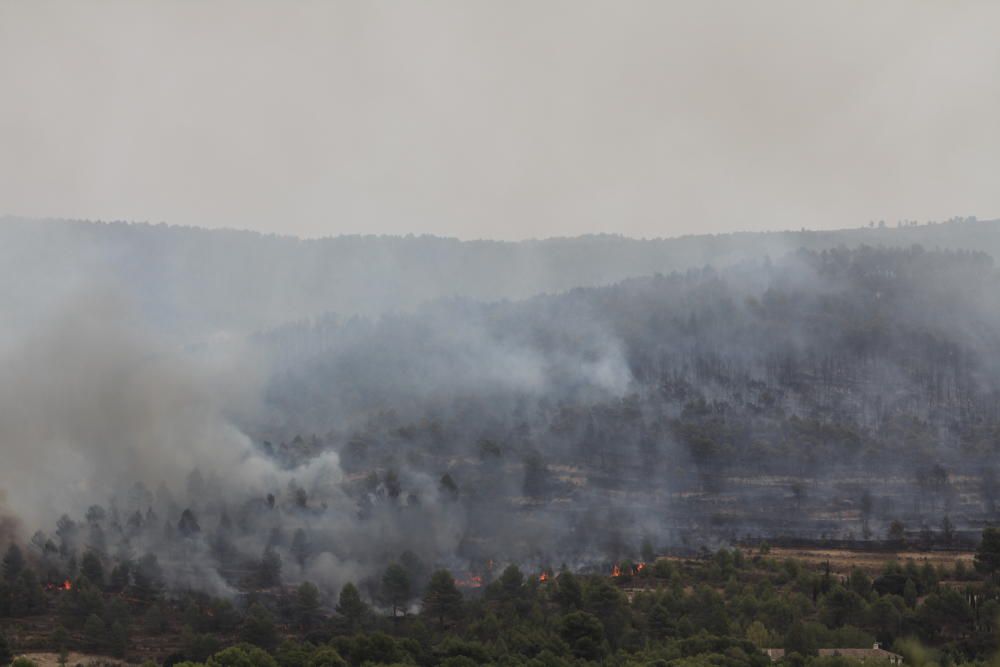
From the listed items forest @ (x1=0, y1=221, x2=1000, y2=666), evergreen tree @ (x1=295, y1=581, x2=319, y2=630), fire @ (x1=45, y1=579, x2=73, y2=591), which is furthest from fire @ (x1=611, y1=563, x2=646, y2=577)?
fire @ (x1=45, y1=579, x2=73, y2=591)

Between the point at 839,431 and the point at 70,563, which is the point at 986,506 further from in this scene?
the point at 70,563

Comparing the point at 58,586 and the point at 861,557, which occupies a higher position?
the point at 58,586

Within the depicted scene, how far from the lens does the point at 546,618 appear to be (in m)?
100

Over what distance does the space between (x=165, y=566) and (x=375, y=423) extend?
73.4m

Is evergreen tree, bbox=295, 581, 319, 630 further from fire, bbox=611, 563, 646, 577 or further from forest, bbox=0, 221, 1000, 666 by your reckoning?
fire, bbox=611, 563, 646, 577

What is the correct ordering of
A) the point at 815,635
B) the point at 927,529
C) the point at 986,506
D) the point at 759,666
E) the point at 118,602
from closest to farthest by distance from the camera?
the point at 759,666
the point at 815,635
the point at 118,602
the point at 927,529
the point at 986,506

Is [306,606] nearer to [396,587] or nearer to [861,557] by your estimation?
[396,587]

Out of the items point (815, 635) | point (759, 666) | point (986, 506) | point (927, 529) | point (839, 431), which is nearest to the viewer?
point (759, 666)

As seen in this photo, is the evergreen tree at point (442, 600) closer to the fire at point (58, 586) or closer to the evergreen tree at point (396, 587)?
the evergreen tree at point (396, 587)

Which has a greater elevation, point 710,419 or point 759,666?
point 710,419

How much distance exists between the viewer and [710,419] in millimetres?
192125

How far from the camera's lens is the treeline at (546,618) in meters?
86.3

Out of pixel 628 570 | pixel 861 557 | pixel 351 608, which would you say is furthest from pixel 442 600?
pixel 861 557

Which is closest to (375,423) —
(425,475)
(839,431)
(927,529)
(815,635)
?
(425,475)
